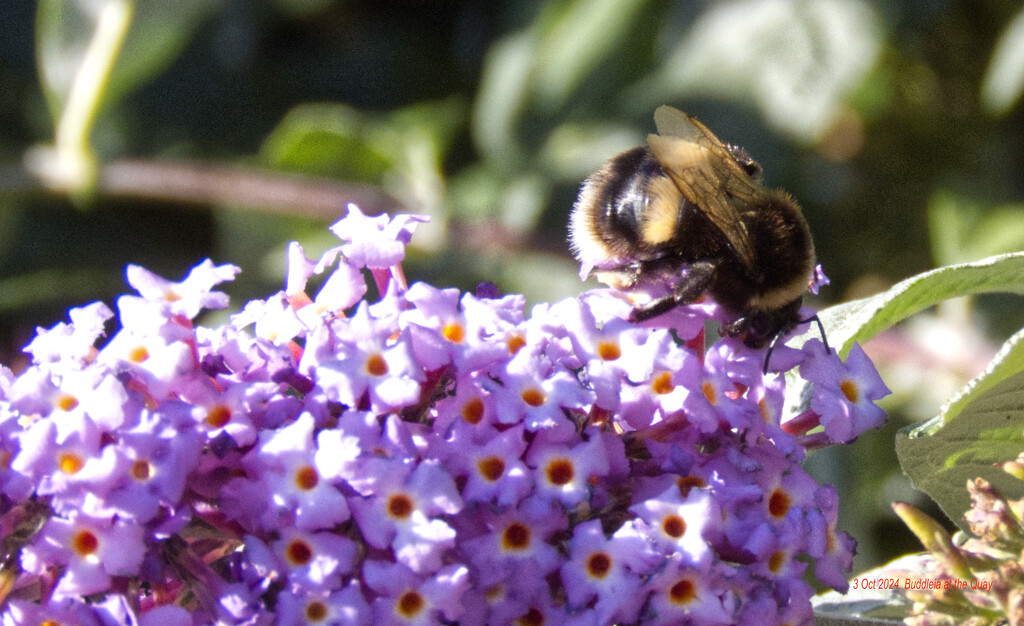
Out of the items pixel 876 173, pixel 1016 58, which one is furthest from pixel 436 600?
pixel 876 173

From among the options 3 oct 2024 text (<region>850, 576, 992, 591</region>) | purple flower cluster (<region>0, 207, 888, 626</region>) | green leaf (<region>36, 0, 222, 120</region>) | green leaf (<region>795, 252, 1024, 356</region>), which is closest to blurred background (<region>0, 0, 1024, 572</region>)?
green leaf (<region>36, 0, 222, 120</region>)

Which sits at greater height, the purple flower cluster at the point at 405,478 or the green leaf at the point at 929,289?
the green leaf at the point at 929,289

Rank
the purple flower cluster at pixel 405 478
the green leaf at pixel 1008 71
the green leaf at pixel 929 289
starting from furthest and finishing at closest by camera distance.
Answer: the green leaf at pixel 1008 71 → the green leaf at pixel 929 289 → the purple flower cluster at pixel 405 478

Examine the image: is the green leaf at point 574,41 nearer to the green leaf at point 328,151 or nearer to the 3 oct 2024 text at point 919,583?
the green leaf at point 328,151

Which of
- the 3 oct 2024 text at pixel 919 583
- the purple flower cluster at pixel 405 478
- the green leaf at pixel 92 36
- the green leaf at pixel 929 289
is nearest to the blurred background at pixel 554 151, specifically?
the green leaf at pixel 92 36

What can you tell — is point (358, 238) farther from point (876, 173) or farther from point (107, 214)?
point (107, 214)

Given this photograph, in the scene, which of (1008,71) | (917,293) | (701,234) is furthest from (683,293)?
(1008,71)

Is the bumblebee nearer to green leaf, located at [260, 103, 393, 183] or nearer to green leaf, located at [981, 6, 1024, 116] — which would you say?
green leaf, located at [981, 6, 1024, 116]

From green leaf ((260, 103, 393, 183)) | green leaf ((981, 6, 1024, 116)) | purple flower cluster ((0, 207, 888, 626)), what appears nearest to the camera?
purple flower cluster ((0, 207, 888, 626))

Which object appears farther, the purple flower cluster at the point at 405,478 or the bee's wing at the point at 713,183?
the bee's wing at the point at 713,183

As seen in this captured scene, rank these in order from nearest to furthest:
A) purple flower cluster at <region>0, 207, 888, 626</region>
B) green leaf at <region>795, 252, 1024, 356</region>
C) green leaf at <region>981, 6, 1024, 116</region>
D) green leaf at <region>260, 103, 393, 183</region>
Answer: purple flower cluster at <region>0, 207, 888, 626</region>
green leaf at <region>795, 252, 1024, 356</region>
green leaf at <region>981, 6, 1024, 116</region>
green leaf at <region>260, 103, 393, 183</region>
